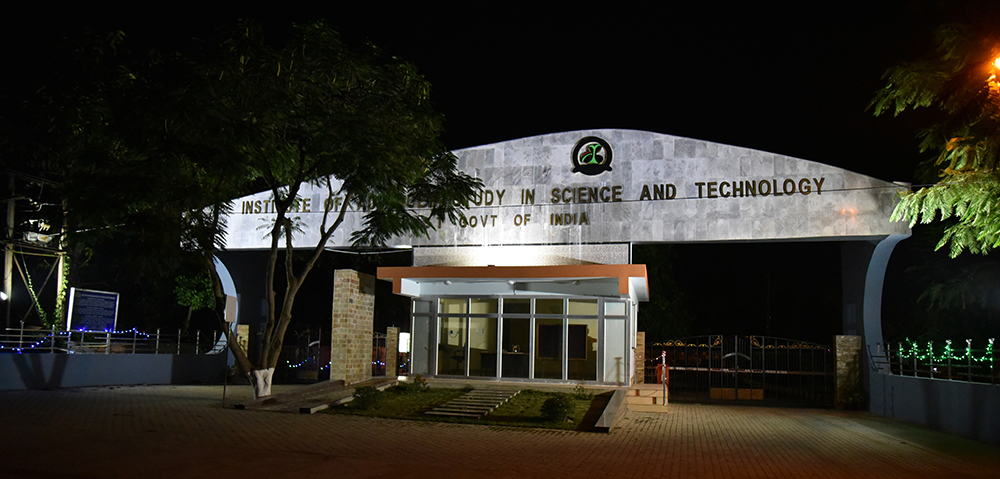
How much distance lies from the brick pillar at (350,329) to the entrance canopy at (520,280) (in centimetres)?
89

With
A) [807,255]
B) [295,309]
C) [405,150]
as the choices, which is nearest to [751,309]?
[807,255]

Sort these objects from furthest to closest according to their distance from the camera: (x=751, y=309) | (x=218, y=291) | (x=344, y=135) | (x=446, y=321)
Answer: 1. (x=751, y=309)
2. (x=446, y=321)
3. (x=218, y=291)
4. (x=344, y=135)

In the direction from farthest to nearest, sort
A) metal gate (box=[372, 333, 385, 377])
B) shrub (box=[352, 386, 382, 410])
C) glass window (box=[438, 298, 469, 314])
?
1. metal gate (box=[372, 333, 385, 377])
2. glass window (box=[438, 298, 469, 314])
3. shrub (box=[352, 386, 382, 410])

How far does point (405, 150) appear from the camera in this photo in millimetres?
15508

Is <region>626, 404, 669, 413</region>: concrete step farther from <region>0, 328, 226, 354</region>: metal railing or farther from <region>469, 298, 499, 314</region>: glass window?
<region>0, 328, 226, 354</region>: metal railing

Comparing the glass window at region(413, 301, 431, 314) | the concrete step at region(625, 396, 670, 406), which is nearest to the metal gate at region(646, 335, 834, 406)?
the concrete step at region(625, 396, 670, 406)

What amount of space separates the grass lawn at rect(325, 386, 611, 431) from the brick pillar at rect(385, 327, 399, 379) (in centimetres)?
242

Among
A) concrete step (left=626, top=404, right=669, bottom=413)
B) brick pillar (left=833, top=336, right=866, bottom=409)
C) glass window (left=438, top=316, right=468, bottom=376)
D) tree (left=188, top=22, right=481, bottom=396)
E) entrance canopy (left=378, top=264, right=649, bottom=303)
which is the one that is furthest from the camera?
glass window (left=438, top=316, right=468, bottom=376)

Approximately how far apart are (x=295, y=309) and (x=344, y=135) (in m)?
20.0

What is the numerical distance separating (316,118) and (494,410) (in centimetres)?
673

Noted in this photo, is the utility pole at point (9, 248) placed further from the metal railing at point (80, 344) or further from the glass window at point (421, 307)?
the glass window at point (421, 307)

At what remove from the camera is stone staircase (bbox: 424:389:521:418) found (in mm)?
14547

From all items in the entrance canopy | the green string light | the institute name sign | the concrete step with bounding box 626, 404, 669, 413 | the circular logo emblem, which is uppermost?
the circular logo emblem

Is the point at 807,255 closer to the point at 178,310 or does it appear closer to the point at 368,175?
the point at 178,310
